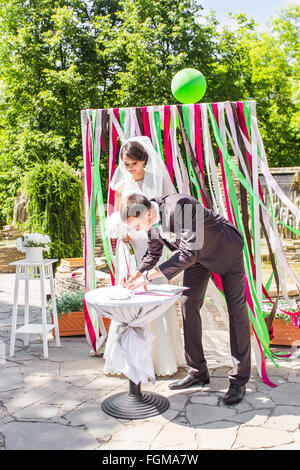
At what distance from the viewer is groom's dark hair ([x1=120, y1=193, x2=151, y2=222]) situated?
8.31 ft

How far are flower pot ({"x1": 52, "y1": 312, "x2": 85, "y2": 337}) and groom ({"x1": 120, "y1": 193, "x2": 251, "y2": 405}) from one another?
1.55 metres

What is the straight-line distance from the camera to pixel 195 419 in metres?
2.64

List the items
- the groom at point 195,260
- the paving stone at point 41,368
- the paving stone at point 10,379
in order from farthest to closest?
the paving stone at point 41,368
the paving stone at point 10,379
the groom at point 195,260

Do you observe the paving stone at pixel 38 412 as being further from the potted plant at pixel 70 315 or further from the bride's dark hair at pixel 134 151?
the bride's dark hair at pixel 134 151

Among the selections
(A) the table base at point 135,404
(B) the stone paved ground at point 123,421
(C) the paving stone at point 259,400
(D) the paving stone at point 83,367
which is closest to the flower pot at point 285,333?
(B) the stone paved ground at point 123,421

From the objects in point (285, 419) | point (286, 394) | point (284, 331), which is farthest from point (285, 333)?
point (285, 419)

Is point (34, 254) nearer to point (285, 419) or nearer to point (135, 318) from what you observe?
point (135, 318)

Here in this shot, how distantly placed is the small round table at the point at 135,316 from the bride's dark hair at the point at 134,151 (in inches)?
37.3

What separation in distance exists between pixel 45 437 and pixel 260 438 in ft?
3.91

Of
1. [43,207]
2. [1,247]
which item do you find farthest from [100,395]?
[1,247]

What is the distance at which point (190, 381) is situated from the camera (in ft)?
10.3

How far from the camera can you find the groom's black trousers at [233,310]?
115 inches

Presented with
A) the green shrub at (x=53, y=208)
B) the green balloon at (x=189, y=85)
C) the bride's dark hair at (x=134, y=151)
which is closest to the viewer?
the bride's dark hair at (x=134, y=151)

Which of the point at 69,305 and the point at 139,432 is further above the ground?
the point at 69,305
